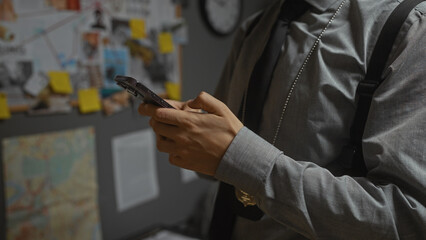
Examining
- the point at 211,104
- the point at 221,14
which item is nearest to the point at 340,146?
the point at 211,104

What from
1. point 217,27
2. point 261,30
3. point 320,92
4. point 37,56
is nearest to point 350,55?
point 320,92

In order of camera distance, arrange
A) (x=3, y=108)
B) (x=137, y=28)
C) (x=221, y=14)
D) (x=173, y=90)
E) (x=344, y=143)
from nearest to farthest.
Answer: (x=344, y=143), (x=3, y=108), (x=137, y=28), (x=173, y=90), (x=221, y=14)

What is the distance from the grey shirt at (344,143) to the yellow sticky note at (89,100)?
96 cm

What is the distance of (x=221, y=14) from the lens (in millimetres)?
2168

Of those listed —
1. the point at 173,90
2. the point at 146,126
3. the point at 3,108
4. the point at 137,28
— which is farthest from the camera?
the point at 173,90

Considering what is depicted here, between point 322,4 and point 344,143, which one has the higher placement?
point 322,4

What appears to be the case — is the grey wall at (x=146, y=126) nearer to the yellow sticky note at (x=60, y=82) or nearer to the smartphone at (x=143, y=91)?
the yellow sticky note at (x=60, y=82)

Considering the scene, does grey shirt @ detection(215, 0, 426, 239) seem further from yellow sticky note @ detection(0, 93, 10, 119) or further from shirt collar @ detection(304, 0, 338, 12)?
yellow sticky note @ detection(0, 93, 10, 119)

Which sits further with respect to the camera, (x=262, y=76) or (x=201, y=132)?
(x=262, y=76)

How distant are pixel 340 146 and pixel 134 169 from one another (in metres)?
1.19

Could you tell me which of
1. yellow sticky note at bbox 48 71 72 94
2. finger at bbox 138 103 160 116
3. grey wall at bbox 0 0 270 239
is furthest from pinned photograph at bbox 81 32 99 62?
finger at bbox 138 103 160 116

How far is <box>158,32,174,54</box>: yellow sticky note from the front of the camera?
1.77 meters

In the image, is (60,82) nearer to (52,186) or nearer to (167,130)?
(52,186)

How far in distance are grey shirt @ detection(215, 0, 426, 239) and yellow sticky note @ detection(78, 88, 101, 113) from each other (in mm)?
958
